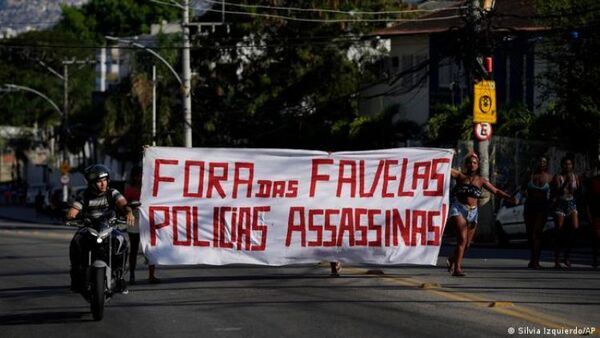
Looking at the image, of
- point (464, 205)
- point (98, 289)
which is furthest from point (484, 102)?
point (98, 289)

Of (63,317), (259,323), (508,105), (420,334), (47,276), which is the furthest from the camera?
(508,105)

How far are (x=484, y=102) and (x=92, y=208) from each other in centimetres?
1546

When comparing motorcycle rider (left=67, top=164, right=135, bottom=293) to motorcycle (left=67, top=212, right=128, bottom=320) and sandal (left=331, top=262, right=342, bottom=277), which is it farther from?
sandal (left=331, top=262, right=342, bottom=277)

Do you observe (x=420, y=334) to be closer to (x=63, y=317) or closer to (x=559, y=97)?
(x=63, y=317)

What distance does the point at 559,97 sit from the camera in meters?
31.6

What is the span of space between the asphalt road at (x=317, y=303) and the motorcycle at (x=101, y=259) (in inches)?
10.9

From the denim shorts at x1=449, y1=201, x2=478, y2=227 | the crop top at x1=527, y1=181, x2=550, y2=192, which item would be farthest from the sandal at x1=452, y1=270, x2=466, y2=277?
the crop top at x1=527, y1=181, x2=550, y2=192

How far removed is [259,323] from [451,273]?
5374 mm

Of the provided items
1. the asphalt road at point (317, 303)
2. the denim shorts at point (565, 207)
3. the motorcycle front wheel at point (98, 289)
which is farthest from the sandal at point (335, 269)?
the motorcycle front wheel at point (98, 289)

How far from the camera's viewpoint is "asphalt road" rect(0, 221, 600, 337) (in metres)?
11.6

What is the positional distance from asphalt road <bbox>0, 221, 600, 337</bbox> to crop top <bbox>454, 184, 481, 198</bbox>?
1.07 meters

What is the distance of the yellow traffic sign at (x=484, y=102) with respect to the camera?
26911mm

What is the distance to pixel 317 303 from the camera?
44.2ft

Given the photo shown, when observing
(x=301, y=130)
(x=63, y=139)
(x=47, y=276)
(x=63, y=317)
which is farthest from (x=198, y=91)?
(x=63, y=317)
